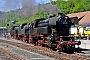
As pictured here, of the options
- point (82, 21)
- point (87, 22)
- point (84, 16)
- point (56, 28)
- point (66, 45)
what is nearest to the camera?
point (66, 45)

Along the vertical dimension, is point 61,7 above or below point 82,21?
above

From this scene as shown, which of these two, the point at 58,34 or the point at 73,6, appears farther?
the point at 73,6

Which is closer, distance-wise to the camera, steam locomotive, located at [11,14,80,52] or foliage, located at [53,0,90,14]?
steam locomotive, located at [11,14,80,52]

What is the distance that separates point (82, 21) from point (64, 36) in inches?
1215

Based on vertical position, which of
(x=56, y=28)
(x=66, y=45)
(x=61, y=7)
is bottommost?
(x=66, y=45)

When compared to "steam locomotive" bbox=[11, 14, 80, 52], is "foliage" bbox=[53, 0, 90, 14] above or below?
above

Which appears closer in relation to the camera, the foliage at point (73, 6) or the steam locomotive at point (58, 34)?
the steam locomotive at point (58, 34)

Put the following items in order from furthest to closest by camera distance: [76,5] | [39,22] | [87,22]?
[76,5] → [87,22] → [39,22]

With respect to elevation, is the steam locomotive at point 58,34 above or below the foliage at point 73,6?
below

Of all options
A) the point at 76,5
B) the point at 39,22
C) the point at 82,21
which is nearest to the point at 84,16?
the point at 82,21

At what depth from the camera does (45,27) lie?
2230 cm

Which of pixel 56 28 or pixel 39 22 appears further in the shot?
pixel 39 22

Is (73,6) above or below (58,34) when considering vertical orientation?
above

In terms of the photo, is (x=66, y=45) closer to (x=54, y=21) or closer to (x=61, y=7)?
(x=54, y=21)
